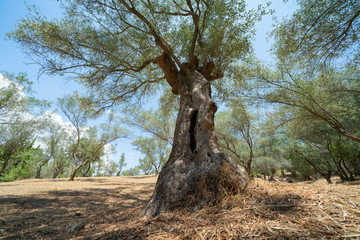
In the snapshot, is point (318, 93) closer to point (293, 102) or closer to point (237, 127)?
point (293, 102)

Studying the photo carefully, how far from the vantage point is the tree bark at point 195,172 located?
2465mm

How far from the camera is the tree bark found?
8.09ft

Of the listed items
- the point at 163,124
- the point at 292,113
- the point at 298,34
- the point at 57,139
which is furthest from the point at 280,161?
the point at 57,139

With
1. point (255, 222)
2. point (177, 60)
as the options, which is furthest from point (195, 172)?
point (177, 60)

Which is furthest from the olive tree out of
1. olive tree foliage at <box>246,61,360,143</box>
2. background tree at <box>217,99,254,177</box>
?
background tree at <box>217,99,254,177</box>

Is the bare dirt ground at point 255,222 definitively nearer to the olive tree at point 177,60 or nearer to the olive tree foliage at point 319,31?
the olive tree at point 177,60

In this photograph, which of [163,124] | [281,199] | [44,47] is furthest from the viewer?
[163,124]

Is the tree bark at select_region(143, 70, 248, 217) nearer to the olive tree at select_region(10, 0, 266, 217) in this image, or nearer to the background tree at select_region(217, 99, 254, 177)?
the olive tree at select_region(10, 0, 266, 217)

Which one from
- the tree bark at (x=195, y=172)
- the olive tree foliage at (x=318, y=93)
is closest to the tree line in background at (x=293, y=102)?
the olive tree foliage at (x=318, y=93)

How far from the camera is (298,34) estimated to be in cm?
551

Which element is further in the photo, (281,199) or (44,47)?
(44,47)

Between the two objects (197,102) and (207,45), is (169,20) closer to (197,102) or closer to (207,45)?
(207,45)

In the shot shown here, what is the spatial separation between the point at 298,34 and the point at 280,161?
20340 mm

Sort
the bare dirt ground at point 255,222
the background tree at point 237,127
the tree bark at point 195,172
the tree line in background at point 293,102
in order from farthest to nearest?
the background tree at point 237,127
the tree line in background at point 293,102
the tree bark at point 195,172
the bare dirt ground at point 255,222
